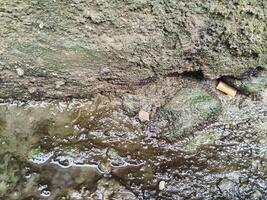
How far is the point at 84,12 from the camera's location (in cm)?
186

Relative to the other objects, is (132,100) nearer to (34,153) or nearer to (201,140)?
(201,140)

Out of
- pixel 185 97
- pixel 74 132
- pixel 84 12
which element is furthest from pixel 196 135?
pixel 84 12

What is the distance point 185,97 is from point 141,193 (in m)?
0.53

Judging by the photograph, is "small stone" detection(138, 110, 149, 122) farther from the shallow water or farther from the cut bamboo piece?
the cut bamboo piece

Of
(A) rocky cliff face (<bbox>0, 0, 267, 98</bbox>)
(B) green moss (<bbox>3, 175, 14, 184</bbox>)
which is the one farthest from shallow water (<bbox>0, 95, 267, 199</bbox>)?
(A) rocky cliff face (<bbox>0, 0, 267, 98</bbox>)

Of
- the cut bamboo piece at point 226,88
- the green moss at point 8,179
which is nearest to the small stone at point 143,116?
the cut bamboo piece at point 226,88

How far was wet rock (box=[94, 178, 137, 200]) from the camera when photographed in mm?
2012

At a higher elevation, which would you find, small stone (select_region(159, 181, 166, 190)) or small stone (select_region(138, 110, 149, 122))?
small stone (select_region(138, 110, 149, 122))

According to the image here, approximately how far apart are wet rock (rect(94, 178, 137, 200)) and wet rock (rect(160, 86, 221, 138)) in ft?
1.18

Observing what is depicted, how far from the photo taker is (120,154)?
→ 215cm

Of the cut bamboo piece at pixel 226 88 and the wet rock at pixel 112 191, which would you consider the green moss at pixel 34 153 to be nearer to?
the wet rock at pixel 112 191

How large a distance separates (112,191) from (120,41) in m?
0.70

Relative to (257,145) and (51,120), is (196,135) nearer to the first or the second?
(257,145)

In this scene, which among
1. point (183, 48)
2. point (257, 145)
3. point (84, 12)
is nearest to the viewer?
point (84, 12)
